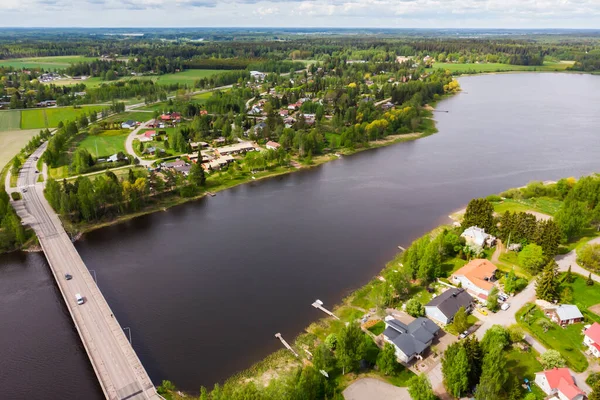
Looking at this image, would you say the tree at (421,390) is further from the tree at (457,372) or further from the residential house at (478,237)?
the residential house at (478,237)

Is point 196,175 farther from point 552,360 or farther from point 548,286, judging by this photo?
point 552,360

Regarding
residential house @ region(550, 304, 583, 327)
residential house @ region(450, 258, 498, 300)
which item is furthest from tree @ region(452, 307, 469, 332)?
residential house @ region(550, 304, 583, 327)

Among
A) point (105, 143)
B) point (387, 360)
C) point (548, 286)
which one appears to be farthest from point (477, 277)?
point (105, 143)

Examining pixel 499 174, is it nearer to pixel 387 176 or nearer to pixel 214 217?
pixel 387 176

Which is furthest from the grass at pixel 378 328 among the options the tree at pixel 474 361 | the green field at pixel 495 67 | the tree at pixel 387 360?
the green field at pixel 495 67

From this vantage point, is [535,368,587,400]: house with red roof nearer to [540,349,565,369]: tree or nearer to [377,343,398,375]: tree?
[540,349,565,369]: tree

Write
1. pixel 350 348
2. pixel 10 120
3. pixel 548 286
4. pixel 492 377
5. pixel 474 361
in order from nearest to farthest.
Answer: pixel 492 377, pixel 474 361, pixel 350 348, pixel 548 286, pixel 10 120
